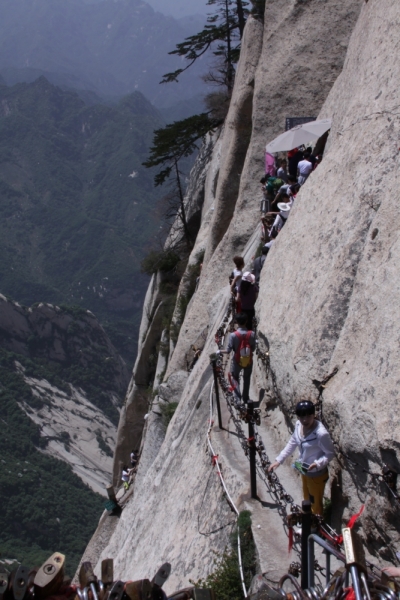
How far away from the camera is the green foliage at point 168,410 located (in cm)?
1539

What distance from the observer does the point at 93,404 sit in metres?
116

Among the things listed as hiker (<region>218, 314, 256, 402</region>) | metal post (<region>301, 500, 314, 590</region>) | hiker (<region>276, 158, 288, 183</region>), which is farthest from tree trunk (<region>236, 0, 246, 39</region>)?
metal post (<region>301, 500, 314, 590</region>)

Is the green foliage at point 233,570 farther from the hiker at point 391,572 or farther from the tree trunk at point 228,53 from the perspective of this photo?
the tree trunk at point 228,53

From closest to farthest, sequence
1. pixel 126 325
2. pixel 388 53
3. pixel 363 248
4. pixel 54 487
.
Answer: pixel 363 248 < pixel 388 53 < pixel 54 487 < pixel 126 325

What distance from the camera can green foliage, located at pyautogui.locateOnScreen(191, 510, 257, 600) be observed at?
5539mm

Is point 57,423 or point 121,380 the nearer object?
point 57,423

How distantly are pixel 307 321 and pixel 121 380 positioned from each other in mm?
122507

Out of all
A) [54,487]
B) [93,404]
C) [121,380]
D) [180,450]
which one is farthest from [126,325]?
[180,450]

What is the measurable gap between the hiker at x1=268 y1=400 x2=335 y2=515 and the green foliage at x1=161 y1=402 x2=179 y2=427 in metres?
9.85

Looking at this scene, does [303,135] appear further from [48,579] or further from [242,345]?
[48,579]

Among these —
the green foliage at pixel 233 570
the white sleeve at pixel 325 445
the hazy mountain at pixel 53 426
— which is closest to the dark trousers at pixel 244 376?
the green foliage at pixel 233 570

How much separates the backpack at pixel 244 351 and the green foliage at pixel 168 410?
23.6 feet

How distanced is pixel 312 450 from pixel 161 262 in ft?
79.4

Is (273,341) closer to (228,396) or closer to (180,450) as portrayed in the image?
(228,396)
